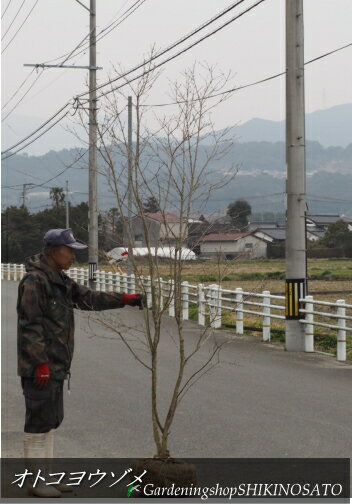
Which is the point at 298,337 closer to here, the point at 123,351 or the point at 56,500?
the point at 123,351

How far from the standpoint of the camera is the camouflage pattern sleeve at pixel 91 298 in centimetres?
702

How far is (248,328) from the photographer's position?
21172mm

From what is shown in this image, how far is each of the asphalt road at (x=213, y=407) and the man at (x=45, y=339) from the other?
3.06 ft

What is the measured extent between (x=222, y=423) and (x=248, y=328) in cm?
1134

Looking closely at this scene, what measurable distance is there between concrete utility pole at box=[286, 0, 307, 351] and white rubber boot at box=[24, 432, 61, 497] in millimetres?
10841

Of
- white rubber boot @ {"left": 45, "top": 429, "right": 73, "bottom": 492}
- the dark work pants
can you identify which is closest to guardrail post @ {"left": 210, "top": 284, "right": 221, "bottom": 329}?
the dark work pants

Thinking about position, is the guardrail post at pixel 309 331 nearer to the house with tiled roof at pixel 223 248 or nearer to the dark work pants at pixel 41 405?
the house with tiled roof at pixel 223 248

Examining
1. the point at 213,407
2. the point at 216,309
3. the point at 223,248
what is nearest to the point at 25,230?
the point at 213,407

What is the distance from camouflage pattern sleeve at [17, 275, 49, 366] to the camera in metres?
6.46

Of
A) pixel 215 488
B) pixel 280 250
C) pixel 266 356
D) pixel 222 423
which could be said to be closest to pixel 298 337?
pixel 266 356

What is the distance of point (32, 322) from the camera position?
6504 mm

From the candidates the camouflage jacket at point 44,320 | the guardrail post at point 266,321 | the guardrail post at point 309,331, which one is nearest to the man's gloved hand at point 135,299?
the camouflage jacket at point 44,320

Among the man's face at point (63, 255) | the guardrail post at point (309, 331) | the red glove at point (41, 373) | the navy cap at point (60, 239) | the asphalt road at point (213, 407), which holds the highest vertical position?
the navy cap at point (60, 239)

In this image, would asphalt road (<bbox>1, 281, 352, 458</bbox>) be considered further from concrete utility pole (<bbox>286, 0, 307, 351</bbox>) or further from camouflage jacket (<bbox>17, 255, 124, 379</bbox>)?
concrete utility pole (<bbox>286, 0, 307, 351</bbox>)
